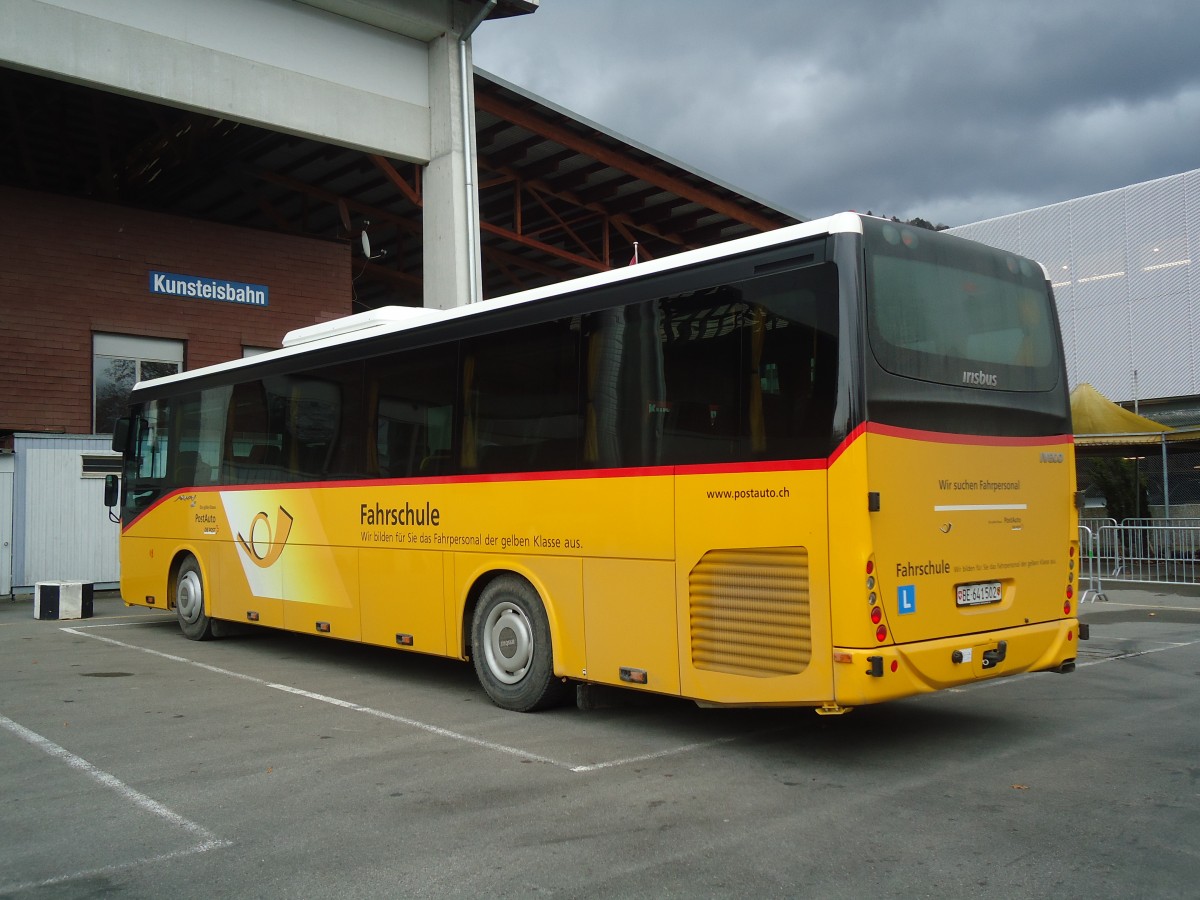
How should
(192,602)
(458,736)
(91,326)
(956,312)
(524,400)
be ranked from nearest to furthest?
(956,312) < (458,736) < (524,400) < (192,602) < (91,326)

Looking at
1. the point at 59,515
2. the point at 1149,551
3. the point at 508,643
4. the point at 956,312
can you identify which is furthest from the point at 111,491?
the point at 1149,551

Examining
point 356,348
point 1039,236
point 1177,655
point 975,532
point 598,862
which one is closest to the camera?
point 598,862

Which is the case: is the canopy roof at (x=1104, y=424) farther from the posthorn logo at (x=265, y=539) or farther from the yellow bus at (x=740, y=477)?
the posthorn logo at (x=265, y=539)

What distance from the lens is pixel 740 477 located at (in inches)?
253

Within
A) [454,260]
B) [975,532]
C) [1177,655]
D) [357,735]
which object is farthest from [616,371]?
[454,260]

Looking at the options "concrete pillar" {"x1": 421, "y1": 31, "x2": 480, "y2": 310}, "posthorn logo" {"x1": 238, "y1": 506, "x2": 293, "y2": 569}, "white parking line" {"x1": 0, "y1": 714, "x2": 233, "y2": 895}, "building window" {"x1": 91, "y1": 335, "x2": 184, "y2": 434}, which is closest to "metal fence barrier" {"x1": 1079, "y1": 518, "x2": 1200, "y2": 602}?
"concrete pillar" {"x1": 421, "y1": 31, "x2": 480, "y2": 310}

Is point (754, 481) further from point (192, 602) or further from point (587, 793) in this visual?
point (192, 602)

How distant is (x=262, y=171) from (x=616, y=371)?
18540 millimetres

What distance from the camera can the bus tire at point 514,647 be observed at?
7.83 m

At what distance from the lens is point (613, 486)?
23.9ft

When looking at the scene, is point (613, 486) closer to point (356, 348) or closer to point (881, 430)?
point (881, 430)

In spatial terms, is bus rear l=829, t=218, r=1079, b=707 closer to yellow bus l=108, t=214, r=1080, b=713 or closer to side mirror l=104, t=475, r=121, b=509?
yellow bus l=108, t=214, r=1080, b=713

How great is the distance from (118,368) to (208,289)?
2505 millimetres

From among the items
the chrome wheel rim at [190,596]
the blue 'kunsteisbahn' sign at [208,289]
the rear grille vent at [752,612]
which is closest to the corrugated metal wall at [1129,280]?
the blue 'kunsteisbahn' sign at [208,289]
